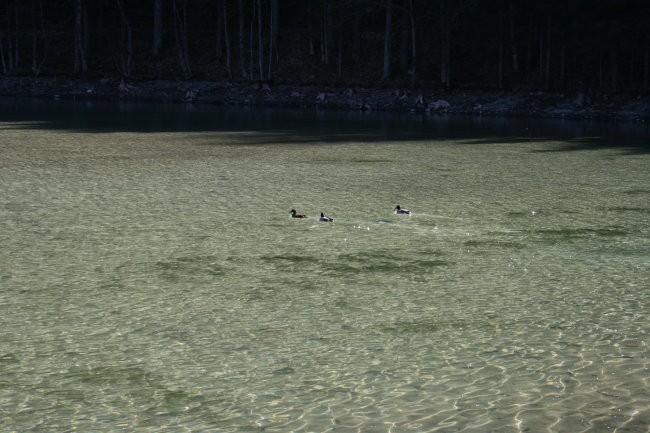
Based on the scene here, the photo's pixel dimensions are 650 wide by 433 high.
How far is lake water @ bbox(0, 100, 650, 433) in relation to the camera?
4379 mm

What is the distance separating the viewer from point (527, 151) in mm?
16438

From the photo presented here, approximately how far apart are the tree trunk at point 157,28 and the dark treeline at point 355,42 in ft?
0.16

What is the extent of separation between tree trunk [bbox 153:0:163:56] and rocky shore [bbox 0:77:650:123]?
5.26 meters

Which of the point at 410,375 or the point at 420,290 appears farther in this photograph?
the point at 420,290

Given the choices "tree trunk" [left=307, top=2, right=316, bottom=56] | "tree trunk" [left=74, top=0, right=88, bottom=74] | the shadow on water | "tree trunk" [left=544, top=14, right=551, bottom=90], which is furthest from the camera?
"tree trunk" [left=74, top=0, right=88, bottom=74]

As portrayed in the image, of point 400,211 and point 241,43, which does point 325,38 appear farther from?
point 400,211

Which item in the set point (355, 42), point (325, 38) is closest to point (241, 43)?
point (325, 38)

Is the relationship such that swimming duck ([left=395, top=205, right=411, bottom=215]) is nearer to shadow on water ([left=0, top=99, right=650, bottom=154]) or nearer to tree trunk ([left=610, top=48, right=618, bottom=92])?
shadow on water ([left=0, top=99, right=650, bottom=154])

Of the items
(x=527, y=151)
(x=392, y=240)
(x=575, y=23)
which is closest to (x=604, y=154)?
(x=527, y=151)

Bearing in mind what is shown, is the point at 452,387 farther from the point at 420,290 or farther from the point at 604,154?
the point at 604,154

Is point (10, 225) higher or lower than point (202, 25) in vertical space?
lower

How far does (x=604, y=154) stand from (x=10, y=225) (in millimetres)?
10401

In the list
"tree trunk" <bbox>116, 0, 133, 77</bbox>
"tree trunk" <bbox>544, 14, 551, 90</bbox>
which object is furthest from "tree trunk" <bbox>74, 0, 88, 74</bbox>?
"tree trunk" <bbox>544, 14, 551, 90</bbox>

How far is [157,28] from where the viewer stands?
4291 cm
